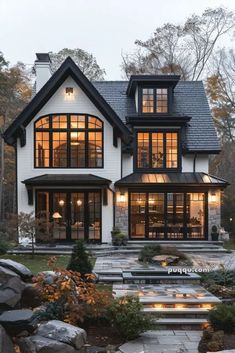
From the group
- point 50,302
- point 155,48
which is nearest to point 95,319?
point 50,302

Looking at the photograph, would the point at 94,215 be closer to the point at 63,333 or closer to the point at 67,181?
the point at 67,181

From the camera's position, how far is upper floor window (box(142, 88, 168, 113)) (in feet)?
72.7

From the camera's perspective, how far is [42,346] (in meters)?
7.02

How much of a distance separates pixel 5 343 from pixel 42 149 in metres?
14.7

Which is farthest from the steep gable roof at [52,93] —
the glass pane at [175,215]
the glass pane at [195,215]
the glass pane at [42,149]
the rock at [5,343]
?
the rock at [5,343]

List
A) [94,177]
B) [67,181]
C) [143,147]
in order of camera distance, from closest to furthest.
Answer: [67,181] → [94,177] → [143,147]

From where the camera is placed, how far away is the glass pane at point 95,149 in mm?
20844

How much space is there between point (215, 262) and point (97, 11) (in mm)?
28598

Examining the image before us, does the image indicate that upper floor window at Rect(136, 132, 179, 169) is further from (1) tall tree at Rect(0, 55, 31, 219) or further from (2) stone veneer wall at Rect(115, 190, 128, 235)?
(1) tall tree at Rect(0, 55, 31, 219)

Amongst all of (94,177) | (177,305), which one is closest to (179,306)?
(177,305)

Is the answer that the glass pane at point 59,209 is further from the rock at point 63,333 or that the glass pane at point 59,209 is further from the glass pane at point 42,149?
the rock at point 63,333

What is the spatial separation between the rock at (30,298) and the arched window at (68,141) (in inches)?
465

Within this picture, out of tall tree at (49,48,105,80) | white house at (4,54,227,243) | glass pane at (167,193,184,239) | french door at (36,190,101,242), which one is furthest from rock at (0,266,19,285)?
tall tree at (49,48,105,80)

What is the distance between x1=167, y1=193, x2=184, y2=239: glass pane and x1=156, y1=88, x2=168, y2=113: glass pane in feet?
14.5
